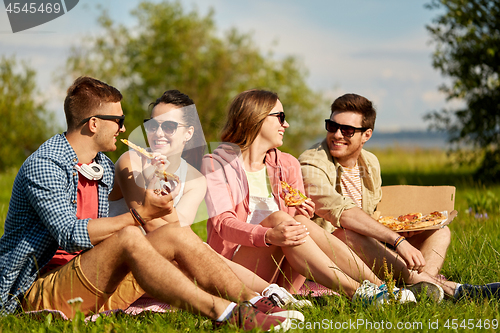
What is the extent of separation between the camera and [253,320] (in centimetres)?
258

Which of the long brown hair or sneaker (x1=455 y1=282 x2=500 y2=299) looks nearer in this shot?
sneaker (x1=455 y1=282 x2=500 y2=299)

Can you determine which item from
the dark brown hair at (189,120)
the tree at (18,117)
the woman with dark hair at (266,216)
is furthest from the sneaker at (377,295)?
the tree at (18,117)

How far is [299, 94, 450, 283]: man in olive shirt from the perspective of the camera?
11.9 ft

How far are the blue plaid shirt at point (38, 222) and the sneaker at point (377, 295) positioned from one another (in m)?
1.70

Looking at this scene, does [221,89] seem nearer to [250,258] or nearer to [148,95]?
[148,95]

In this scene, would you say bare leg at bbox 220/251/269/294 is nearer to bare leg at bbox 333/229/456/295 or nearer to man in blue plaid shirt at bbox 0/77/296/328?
man in blue plaid shirt at bbox 0/77/296/328

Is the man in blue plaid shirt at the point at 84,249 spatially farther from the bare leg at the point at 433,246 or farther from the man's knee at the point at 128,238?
the bare leg at the point at 433,246

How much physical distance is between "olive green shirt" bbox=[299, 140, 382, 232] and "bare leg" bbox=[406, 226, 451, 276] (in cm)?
49

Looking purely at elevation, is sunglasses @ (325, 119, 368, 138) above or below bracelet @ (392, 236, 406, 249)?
above

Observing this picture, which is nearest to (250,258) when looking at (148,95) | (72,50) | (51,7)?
(51,7)

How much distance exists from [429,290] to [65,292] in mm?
2312

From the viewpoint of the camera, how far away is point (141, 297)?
340 centimetres

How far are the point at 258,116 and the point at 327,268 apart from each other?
1.27 meters

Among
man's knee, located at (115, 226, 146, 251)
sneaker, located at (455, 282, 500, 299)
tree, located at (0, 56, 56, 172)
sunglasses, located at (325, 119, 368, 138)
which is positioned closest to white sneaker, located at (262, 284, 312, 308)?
man's knee, located at (115, 226, 146, 251)
